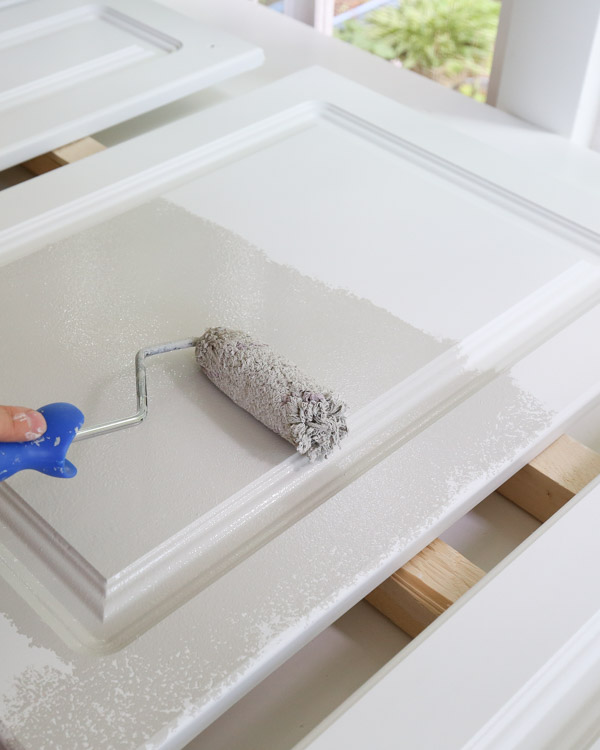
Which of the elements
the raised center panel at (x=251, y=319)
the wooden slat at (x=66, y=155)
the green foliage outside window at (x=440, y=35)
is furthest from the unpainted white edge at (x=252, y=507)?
the green foliage outside window at (x=440, y=35)

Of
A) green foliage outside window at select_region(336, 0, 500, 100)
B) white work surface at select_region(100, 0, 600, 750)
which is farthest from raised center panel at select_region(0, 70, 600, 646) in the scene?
green foliage outside window at select_region(336, 0, 500, 100)

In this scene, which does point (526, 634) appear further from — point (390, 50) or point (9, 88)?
point (390, 50)

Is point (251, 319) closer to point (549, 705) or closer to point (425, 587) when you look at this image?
point (425, 587)

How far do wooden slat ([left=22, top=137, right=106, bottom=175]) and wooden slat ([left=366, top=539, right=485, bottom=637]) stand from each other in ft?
2.65

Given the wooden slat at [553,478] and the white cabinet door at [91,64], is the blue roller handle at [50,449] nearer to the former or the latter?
the wooden slat at [553,478]

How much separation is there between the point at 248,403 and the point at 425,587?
23 centimetres

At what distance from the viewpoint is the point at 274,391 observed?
77 centimetres

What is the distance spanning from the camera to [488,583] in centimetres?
69

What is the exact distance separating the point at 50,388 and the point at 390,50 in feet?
8.30

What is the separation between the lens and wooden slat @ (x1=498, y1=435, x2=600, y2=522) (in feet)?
2.65

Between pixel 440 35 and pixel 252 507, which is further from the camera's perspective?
pixel 440 35

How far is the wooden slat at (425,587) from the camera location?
0.71m

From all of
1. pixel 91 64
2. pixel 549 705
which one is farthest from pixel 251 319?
pixel 91 64

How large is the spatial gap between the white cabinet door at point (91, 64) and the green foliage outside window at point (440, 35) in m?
1.59
